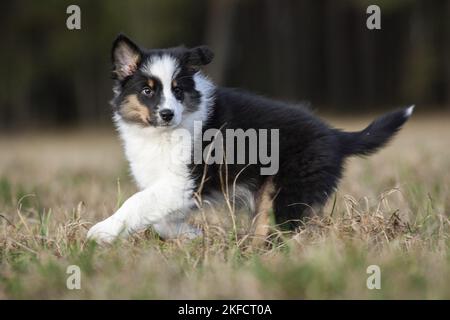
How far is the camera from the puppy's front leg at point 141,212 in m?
4.02

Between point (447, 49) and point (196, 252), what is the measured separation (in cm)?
1914

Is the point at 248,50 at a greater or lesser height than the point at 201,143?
greater

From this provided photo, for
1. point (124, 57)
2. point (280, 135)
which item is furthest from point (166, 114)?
point (280, 135)

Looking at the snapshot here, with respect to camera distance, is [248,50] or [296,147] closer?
[296,147]

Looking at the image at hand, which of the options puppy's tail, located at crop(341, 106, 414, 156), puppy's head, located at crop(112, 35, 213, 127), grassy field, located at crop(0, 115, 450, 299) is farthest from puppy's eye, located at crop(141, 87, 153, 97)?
puppy's tail, located at crop(341, 106, 414, 156)

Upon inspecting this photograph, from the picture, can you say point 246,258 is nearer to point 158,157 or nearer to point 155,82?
point 158,157

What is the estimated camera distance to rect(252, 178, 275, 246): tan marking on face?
14.0 ft

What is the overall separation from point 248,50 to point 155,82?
22.2 meters

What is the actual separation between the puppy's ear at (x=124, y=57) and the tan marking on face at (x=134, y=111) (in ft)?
0.55

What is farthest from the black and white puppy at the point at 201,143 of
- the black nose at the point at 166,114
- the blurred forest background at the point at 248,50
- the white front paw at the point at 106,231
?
the blurred forest background at the point at 248,50

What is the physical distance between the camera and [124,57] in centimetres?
462

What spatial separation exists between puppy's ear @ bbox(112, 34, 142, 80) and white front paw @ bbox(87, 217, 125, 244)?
1059 millimetres

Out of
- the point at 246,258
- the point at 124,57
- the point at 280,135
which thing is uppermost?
the point at 124,57

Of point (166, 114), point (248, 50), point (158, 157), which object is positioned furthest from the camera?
point (248, 50)
